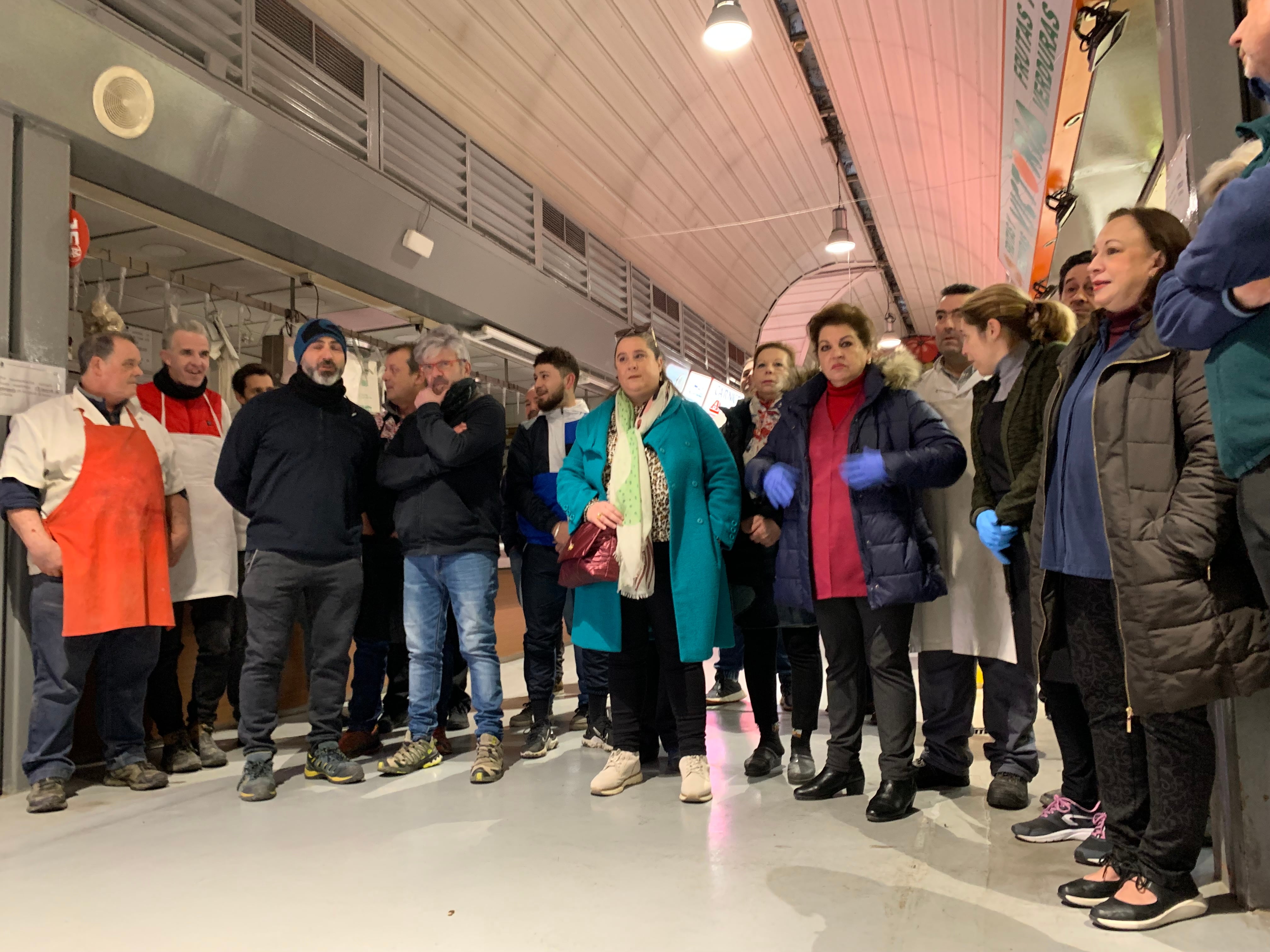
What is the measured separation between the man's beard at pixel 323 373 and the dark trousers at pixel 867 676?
2.01 m

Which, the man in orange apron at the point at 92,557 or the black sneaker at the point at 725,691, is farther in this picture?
the black sneaker at the point at 725,691

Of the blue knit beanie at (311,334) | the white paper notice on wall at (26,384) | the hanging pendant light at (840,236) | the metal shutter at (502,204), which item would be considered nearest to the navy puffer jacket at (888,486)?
the blue knit beanie at (311,334)

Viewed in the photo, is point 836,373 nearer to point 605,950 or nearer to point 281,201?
point 605,950

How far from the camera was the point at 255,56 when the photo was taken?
4305mm

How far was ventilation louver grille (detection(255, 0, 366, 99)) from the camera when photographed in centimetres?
442

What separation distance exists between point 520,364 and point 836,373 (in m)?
6.14

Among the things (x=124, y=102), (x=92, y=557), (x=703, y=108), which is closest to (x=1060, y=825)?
(x=92, y=557)

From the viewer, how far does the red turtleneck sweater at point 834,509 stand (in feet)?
9.12

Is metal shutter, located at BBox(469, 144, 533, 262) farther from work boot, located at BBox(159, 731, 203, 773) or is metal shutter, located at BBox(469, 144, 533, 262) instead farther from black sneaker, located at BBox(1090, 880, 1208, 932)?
black sneaker, located at BBox(1090, 880, 1208, 932)

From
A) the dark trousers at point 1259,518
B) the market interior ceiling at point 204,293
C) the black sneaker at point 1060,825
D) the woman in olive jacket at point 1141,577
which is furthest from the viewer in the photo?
the market interior ceiling at point 204,293

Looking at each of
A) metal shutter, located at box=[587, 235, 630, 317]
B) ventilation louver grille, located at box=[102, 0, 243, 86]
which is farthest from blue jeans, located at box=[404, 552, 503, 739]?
metal shutter, located at box=[587, 235, 630, 317]

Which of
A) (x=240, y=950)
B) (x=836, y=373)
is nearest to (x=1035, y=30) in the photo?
(x=836, y=373)

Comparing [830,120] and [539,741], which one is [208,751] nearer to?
[539,741]

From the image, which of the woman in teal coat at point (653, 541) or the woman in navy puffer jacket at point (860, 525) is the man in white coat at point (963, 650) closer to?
the woman in navy puffer jacket at point (860, 525)
